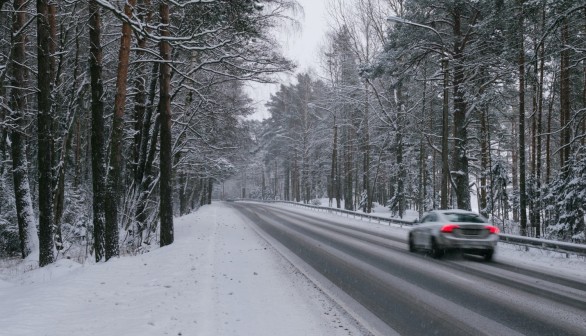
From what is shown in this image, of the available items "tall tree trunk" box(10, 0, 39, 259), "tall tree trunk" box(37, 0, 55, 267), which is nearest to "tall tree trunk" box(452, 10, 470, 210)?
"tall tree trunk" box(37, 0, 55, 267)

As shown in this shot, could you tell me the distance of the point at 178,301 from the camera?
264 inches

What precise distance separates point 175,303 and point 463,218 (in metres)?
9.26

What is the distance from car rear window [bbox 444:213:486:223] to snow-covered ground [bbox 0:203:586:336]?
2.11m

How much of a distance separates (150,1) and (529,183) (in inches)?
997

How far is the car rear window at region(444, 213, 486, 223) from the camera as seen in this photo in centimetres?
1259

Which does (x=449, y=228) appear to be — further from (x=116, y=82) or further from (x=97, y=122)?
(x=116, y=82)

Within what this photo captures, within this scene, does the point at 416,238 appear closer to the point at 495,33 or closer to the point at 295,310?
the point at 295,310

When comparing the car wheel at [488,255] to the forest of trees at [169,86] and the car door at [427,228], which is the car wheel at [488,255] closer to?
the car door at [427,228]

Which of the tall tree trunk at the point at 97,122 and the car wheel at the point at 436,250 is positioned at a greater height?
the tall tree trunk at the point at 97,122

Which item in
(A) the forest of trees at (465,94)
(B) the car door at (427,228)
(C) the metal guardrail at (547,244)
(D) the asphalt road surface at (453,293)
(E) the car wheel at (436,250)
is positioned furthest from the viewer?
(A) the forest of trees at (465,94)

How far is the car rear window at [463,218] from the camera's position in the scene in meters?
12.6

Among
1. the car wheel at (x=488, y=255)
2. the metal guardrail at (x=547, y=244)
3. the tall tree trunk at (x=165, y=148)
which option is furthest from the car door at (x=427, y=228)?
the tall tree trunk at (x=165, y=148)

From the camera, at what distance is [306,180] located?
198 ft

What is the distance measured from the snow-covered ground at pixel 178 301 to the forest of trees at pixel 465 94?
26.6ft
